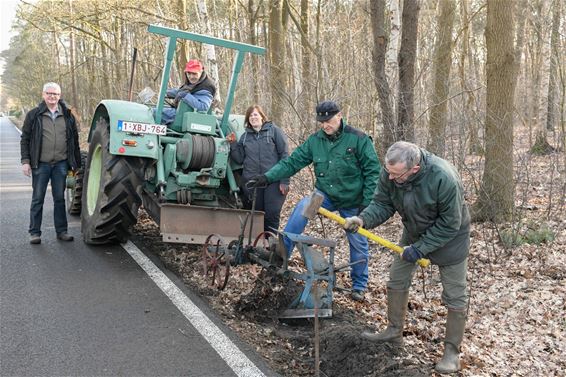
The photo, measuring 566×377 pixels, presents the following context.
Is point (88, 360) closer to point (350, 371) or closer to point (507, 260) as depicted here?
point (350, 371)

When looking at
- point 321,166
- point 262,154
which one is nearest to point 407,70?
point 262,154

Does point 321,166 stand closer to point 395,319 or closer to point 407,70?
point 395,319

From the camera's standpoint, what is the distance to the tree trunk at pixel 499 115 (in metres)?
6.66

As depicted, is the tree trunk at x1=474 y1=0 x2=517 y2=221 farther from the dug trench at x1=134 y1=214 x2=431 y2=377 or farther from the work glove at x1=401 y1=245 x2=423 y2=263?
the work glove at x1=401 y1=245 x2=423 y2=263

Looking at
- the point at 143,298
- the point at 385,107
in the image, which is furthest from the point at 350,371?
the point at 385,107

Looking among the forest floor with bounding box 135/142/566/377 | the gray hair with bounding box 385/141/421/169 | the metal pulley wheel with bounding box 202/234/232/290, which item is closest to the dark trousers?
the forest floor with bounding box 135/142/566/377

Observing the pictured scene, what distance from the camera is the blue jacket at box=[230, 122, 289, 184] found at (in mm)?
6258

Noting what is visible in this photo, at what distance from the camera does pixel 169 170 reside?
6211 millimetres

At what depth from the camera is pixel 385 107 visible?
7688 mm

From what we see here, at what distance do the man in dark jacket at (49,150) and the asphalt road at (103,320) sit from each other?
427 mm

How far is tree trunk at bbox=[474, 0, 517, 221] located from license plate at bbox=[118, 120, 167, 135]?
3959mm

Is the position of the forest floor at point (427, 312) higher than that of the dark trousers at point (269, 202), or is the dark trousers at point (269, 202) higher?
the dark trousers at point (269, 202)

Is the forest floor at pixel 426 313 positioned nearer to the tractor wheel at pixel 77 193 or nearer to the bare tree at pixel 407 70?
the bare tree at pixel 407 70

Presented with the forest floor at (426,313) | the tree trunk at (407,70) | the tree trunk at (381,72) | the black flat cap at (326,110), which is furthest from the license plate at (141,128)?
the tree trunk at (407,70)
